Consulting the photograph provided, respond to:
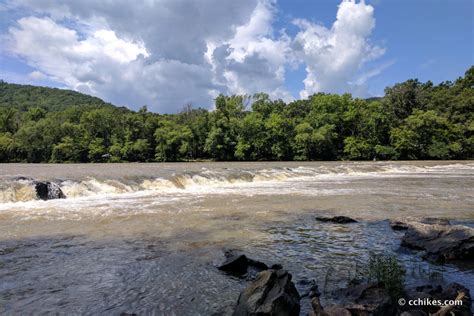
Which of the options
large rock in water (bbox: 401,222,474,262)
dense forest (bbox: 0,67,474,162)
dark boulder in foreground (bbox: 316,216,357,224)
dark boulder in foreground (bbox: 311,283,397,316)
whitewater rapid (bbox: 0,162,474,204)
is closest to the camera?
dark boulder in foreground (bbox: 311,283,397,316)

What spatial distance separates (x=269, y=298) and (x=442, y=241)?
17.4 ft

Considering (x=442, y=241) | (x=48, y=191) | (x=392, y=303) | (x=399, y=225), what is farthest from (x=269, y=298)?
(x=48, y=191)

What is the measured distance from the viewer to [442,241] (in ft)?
25.5

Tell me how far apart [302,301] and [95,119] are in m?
83.8

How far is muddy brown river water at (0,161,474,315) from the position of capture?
5.77 meters

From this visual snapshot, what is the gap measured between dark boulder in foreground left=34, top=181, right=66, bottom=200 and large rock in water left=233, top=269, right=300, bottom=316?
15.5 meters

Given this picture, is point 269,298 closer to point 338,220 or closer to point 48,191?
point 338,220

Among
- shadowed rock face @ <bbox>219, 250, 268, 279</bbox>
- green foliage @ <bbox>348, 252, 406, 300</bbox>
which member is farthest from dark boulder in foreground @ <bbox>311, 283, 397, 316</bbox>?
shadowed rock face @ <bbox>219, 250, 268, 279</bbox>

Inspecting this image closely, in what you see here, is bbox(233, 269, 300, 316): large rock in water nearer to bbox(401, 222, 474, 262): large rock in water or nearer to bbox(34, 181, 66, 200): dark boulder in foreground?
bbox(401, 222, 474, 262): large rock in water

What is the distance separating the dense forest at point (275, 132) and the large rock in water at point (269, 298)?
62.3 meters

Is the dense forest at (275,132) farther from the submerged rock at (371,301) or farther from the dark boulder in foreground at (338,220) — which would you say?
the submerged rock at (371,301)

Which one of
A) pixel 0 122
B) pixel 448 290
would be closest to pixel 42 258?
pixel 448 290

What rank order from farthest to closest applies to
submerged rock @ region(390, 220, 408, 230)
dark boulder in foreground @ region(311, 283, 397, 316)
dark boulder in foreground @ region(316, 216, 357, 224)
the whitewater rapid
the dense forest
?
the dense forest < the whitewater rapid < dark boulder in foreground @ region(316, 216, 357, 224) < submerged rock @ region(390, 220, 408, 230) < dark boulder in foreground @ region(311, 283, 397, 316)

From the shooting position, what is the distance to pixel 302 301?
17.6ft
